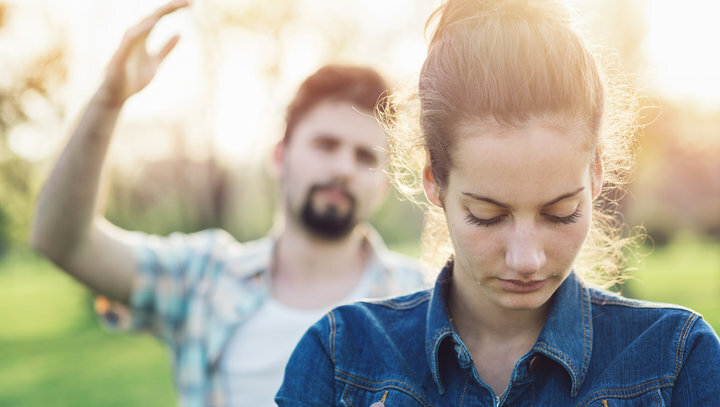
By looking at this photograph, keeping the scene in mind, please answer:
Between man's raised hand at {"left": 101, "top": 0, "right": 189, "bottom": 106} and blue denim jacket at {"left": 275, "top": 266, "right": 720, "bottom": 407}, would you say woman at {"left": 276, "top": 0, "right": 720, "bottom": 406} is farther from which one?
man's raised hand at {"left": 101, "top": 0, "right": 189, "bottom": 106}

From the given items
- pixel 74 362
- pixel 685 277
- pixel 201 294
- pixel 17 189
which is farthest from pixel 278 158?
pixel 685 277

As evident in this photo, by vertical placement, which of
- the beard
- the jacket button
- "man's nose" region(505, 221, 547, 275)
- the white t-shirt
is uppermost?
"man's nose" region(505, 221, 547, 275)

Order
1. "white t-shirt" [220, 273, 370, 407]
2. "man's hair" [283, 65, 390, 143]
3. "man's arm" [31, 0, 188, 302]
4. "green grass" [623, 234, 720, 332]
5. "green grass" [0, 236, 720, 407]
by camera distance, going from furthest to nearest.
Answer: "green grass" [623, 234, 720, 332] < "green grass" [0, 236, 720, 407] < "man's hair" [283, 65, 390, 143] < "white t-shirt" [220, 273, 370, 407] < "man's arm" [31, 0, 188, 302]

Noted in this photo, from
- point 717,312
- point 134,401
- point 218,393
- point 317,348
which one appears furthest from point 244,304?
point 717,312

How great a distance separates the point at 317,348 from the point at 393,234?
60.6ft

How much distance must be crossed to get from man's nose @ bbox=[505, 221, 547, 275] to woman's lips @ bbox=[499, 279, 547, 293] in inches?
2.3

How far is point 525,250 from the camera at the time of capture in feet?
5.41

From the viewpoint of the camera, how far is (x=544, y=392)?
5.83 feet

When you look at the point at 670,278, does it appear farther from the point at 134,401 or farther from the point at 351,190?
the point at 351,190

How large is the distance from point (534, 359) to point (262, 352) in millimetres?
2004

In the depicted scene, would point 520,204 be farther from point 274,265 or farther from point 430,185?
point 274,265

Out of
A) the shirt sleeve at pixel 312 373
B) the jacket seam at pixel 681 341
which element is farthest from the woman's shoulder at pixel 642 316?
the shirt sleeve at pixel 312 373

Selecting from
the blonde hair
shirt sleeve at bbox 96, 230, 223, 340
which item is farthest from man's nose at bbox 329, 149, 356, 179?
the blonde hair

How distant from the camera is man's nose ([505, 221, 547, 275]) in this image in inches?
64.7
